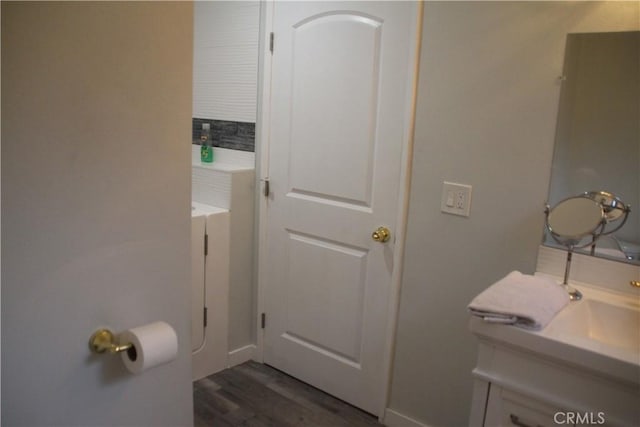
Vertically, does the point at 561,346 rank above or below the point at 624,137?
below

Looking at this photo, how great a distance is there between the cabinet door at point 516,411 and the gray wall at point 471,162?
1.84 feet

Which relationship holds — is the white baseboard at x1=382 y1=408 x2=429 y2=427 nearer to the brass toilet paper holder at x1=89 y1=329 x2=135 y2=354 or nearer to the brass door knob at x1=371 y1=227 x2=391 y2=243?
the brass door knob at x1=371 y1=227 x2=391 y2=243

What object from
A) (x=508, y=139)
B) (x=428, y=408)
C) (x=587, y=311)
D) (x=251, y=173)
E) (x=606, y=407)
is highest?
(x=508, y=139)

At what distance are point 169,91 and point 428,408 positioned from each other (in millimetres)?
1697

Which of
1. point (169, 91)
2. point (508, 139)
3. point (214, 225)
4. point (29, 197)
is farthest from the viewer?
point (214, 225)

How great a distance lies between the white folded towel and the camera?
1.29 meters

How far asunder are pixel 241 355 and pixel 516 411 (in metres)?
1.72

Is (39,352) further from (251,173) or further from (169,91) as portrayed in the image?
(251,173)

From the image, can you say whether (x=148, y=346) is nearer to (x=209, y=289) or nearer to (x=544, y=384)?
(x=544, y=384)

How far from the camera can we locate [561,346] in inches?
48.5

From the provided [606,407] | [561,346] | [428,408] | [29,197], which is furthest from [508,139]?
[29,197]

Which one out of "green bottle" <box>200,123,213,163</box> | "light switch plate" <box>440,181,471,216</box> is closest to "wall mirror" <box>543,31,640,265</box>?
"light switch plate" <box>440,181,471,216</box>

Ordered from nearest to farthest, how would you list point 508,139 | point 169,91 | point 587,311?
point 169,91 → point 587,311 → point 508,139

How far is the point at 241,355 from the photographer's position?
9.09 feet
